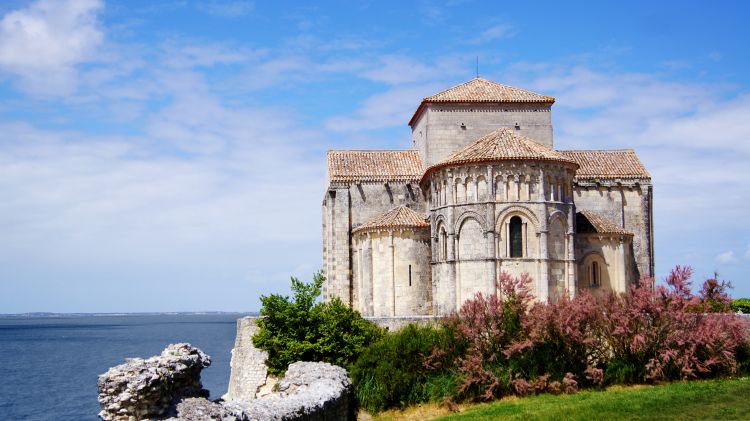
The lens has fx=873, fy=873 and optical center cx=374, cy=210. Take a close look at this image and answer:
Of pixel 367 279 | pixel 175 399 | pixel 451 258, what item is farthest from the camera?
pixel 367 279

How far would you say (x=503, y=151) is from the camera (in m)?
33.3

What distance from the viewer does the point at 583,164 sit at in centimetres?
4078

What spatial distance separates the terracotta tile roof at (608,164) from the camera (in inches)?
1578

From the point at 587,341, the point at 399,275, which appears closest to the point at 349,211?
the point at 399,275

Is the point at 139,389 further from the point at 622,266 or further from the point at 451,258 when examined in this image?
the point at 622,266

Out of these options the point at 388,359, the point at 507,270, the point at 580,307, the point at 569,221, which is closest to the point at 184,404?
the point at 388,359

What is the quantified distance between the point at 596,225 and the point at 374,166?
33.8ft

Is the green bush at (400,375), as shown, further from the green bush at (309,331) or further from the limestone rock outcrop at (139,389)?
the limestone rock outcrop at (139,389)

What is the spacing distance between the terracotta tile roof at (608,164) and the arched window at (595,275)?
5.35 meters

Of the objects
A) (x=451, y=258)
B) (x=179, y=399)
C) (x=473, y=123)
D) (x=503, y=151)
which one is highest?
(x=473, y=123)

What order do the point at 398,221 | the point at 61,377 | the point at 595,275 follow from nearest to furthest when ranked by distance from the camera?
1. the point at 595,275
2. the point at 398,221
3. the point at 61,377

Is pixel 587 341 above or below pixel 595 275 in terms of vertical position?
below

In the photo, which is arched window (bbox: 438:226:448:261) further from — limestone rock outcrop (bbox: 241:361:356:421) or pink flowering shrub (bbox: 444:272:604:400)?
limestone rock outcrop (bbox: 241:361:356:421)

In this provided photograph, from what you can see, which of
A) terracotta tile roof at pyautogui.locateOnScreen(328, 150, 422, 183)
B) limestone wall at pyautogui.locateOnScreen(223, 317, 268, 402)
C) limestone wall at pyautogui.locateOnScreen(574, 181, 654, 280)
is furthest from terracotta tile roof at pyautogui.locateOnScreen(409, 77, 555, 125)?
limestone wall at pyautogui.locateOnScreen(223, 317, 268, 402)
